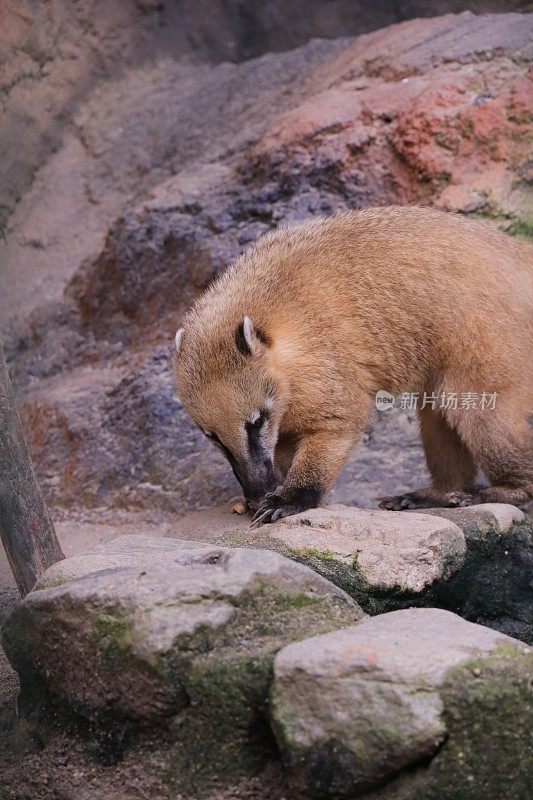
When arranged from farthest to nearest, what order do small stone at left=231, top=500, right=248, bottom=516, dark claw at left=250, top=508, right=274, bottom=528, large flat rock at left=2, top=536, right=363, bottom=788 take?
small stone at left=231, top=500, right=248, bottom=516 → dark claw at left=250, top=508, right=274, bottom=528 → large flat rock at left=2, top=536, right=363, bottom=788

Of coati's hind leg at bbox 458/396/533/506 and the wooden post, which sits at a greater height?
the wooden post

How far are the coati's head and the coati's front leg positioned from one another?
0.14 m

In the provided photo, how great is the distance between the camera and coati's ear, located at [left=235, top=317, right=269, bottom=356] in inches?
226

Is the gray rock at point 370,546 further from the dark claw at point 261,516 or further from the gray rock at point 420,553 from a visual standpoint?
the dark claw at point 261,516

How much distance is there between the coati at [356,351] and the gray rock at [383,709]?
213cm

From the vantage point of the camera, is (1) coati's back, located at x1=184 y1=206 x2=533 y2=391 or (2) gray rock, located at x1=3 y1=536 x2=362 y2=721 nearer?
(2) gray rock, located at x1=3 y1=536 x2=362 y2=721

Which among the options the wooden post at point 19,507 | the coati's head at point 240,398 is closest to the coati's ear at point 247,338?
the coati's head at point 240,398

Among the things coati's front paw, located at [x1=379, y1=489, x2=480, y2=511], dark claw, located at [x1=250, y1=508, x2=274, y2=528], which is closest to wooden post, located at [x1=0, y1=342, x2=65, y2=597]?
dark claw, located at [x1=250, y1=508, x2=274, y2=528]

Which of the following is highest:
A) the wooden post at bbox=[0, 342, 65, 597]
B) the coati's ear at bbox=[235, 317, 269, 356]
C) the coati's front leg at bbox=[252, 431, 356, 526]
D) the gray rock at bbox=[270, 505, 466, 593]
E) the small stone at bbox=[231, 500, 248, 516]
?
the coati's ear at bbox=[235, 317, 269, 356]

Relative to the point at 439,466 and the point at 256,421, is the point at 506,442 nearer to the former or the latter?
the point at 439,466

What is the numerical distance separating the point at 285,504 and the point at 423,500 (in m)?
1.14

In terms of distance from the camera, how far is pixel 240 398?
230 inches

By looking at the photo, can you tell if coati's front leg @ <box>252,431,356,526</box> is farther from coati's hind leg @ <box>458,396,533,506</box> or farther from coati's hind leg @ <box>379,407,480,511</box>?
coati's hind leg @ <box>458,396,533,506</box>

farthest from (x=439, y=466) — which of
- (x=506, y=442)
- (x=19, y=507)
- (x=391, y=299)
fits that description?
(x=19, y=507)
